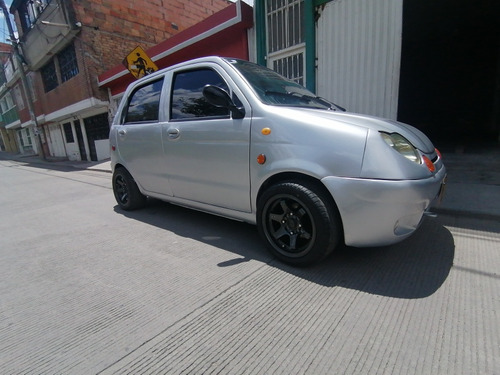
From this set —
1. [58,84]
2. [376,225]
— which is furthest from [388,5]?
[58,84]

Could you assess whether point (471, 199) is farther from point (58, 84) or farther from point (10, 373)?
point (58, 84)

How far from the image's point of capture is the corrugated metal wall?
462 cm

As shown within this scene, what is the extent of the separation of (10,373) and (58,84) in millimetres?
18754

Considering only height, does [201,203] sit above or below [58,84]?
below

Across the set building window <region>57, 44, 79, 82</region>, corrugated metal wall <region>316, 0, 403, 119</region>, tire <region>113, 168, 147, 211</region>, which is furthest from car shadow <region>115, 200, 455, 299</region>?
building window <region>57, 44, 79, 82</region>

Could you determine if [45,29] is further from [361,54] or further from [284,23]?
[361,54]

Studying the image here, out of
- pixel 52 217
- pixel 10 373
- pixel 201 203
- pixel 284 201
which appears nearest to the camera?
pixel 10 373

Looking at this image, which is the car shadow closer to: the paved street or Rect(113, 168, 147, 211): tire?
the paved street

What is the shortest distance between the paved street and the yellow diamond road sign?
502 centimetres

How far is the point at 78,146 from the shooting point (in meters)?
16.6

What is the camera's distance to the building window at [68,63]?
1322cm

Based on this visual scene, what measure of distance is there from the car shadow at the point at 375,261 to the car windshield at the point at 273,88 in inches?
57.3

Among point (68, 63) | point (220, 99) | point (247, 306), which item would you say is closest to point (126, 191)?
point (220, 99)

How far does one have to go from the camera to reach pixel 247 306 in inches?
72.4
